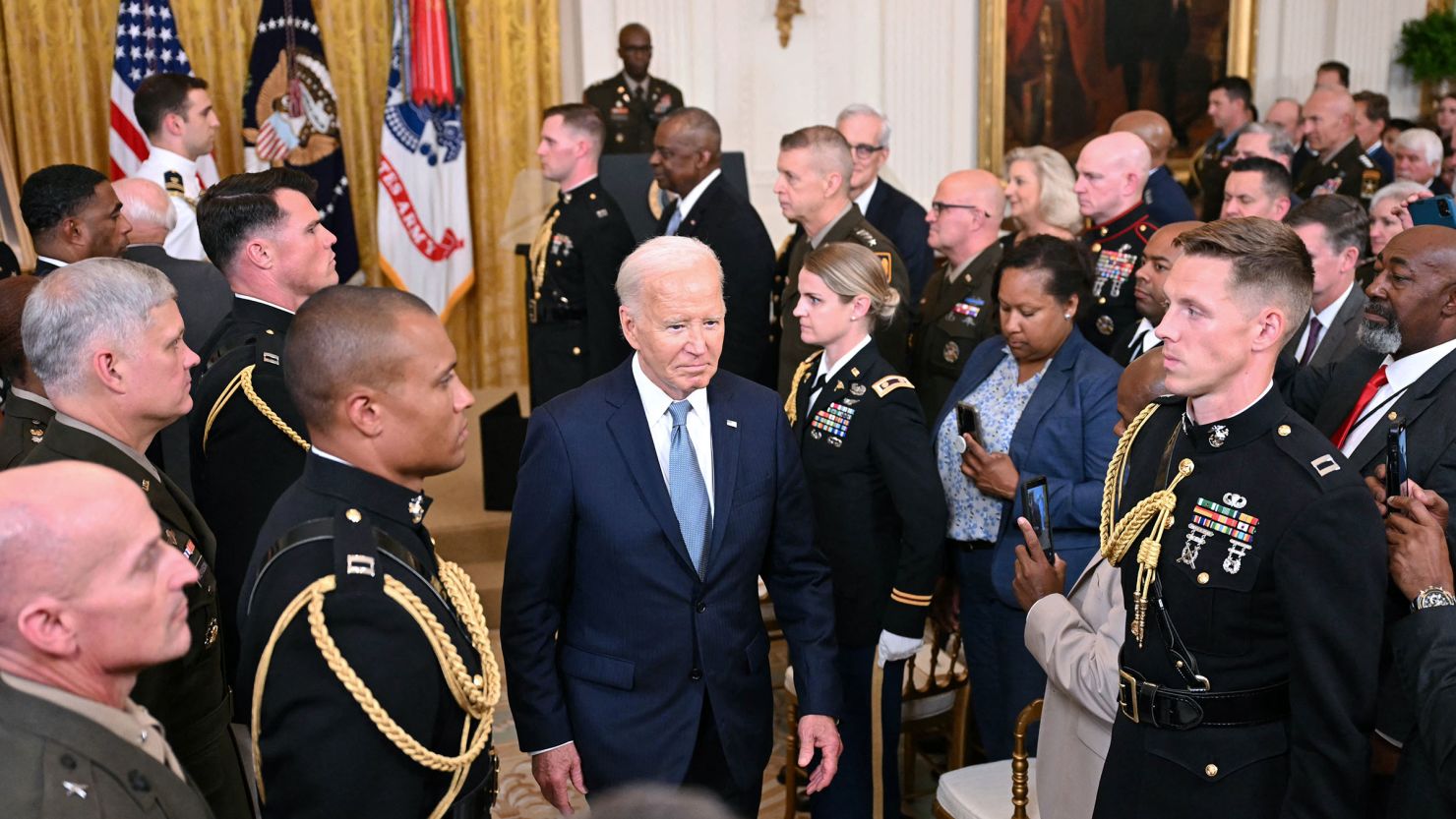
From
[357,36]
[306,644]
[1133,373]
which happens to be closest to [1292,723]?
[1133,373]

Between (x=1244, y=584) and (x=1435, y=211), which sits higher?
(x=1435, y=211)

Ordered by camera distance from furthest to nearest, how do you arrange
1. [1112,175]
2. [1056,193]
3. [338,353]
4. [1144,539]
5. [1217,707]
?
1. [1056,193]
2. [1112,175]
3. [1144,539]
4. [1217,707]
5. [338,353]

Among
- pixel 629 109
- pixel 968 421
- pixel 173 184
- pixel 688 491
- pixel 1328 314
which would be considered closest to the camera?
pixel 688 491

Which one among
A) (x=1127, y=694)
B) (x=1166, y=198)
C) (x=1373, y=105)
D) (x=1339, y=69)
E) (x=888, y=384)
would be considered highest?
(x=1339, y=69)

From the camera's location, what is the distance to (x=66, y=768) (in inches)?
55.0

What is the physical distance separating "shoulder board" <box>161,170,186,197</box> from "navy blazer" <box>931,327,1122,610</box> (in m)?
3.56

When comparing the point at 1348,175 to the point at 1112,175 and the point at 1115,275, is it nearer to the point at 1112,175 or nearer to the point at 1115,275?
the point at 1112,175

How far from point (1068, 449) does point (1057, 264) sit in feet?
1.59

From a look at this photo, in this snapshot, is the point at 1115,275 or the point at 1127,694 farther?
the point at 1115,275

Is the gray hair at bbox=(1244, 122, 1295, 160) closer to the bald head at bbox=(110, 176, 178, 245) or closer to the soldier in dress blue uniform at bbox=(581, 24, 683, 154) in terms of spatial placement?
the soldier in dress blue uniform at bbox=(581, 24, 683, 154)

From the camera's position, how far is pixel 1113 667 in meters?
2.33

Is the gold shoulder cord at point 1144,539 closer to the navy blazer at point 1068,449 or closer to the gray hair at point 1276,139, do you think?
the navy blazer at point 1068,449

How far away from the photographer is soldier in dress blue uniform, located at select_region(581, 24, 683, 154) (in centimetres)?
757

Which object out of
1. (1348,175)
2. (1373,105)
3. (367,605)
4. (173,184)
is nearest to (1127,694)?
(367,605)
